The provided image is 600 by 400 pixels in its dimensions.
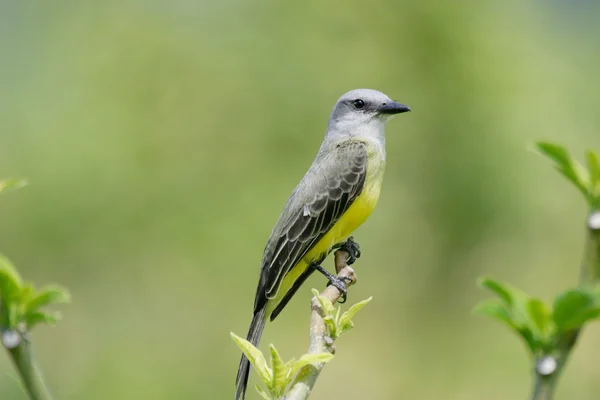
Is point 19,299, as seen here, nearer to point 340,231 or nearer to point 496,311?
point 496,311

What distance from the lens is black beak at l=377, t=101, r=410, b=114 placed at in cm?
342

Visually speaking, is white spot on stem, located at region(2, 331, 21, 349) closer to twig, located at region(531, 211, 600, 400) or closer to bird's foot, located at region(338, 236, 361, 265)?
twig, located at region(531, 211, 600, 400)

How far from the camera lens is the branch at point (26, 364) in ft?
2.42

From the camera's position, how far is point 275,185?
7.65m

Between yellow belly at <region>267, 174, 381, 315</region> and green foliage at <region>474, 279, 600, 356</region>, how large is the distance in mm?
2434

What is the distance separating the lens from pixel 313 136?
7.86 metres

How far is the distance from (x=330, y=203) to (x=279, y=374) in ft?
7.18

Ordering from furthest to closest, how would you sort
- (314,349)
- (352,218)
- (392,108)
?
(392,108) → (352,218) → (314,349)

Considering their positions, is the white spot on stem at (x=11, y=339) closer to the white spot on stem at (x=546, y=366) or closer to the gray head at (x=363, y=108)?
the white spot on stem at (x=546, y=366)

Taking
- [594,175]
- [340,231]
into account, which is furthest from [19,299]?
[340,231]

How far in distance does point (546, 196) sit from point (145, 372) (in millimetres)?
A: 4292

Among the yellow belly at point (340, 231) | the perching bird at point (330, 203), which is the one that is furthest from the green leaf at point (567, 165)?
the yellow belly at point (340, 231)

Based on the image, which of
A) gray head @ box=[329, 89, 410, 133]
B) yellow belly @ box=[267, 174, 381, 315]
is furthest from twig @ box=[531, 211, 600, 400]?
gray head @ box=[329, 89, 410, 133]

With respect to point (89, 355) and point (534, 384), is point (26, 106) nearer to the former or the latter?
point (89, 355)
